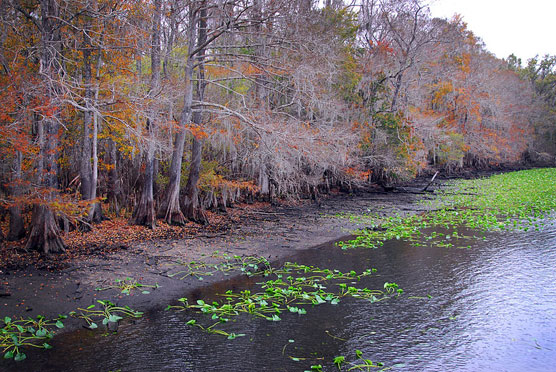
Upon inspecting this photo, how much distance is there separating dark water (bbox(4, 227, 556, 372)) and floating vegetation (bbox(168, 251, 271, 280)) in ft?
6.55

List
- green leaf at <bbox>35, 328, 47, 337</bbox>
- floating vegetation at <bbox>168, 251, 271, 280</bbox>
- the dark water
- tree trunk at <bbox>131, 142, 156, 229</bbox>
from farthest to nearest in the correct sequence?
tree trunk at <bbox>131, 142, 156, 229</bbox> → floating vegetation at <bbox>168, 251, 271, 280</bbox> → green leaf at <bbox>35, 328, 47, 337</bbox> → the dark water

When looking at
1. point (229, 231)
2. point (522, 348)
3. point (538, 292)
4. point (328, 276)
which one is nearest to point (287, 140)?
point (229, 231)

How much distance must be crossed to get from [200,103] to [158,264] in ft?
19.7

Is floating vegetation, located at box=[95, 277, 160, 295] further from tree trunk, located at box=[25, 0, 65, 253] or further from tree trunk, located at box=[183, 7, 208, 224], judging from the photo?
tree trunk, located at box=[183, 7, 208, 224]

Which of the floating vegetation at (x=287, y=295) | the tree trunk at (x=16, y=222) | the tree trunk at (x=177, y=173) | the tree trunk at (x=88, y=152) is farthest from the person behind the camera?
the tree trunk at (x=177, y=173)

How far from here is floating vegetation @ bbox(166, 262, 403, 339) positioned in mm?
7035

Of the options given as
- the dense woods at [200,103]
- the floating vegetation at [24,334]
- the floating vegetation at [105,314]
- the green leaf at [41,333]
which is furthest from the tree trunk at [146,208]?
the green leaf at [41,333]

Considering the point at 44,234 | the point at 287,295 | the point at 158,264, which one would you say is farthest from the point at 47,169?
the point at 287,295

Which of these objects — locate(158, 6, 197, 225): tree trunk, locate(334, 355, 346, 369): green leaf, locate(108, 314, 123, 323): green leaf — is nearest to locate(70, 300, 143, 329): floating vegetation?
locate(108, 314, 123, 323): green leaf

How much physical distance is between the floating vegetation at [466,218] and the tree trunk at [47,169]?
738cm

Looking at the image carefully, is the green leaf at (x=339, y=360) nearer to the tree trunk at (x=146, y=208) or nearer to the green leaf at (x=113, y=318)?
the green leaf at (x=113, y=318)

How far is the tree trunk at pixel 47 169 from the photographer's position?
9250mm

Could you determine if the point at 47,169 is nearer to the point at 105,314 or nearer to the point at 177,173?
the point at 177,173

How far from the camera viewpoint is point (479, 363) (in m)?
5.57
